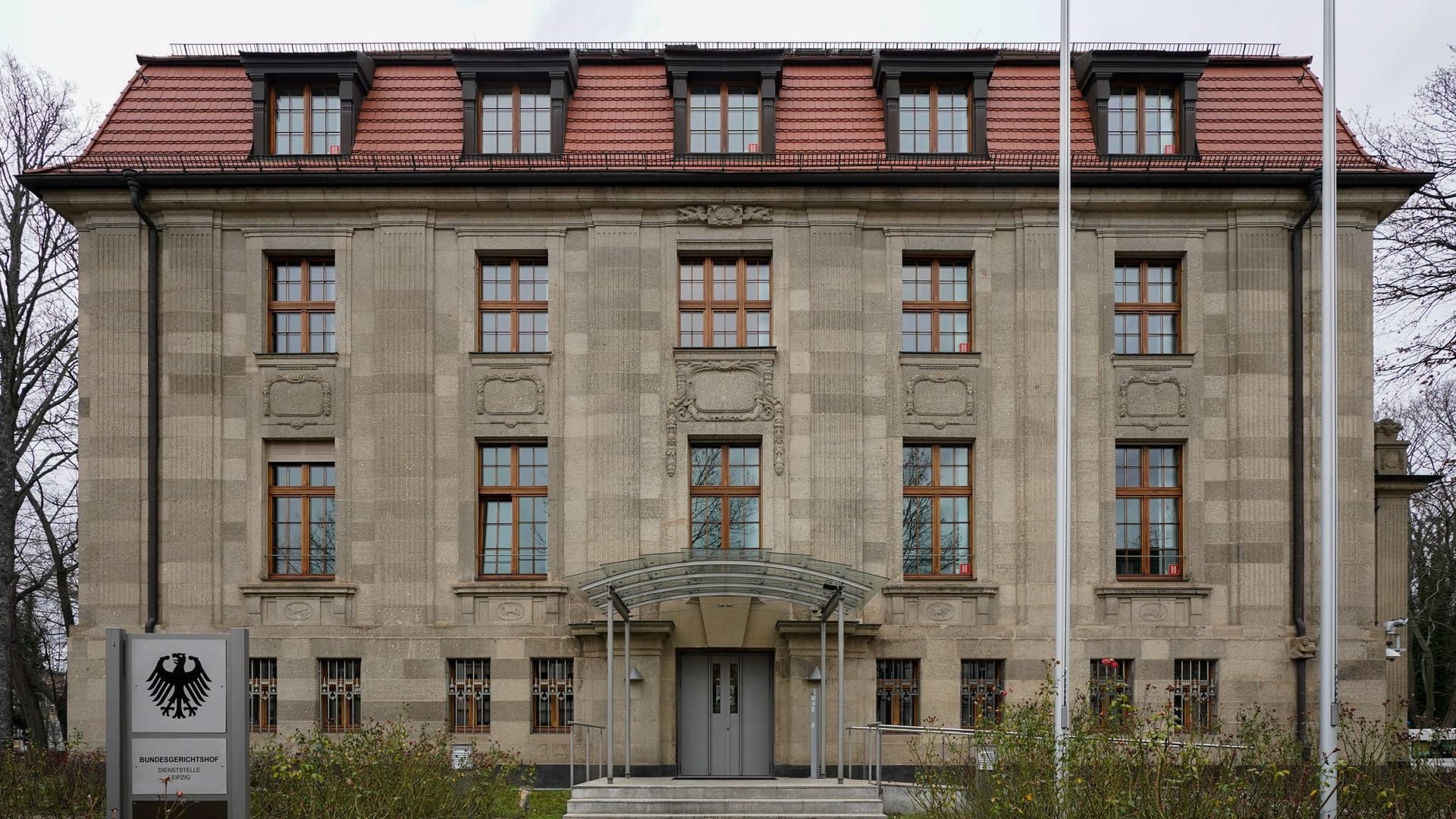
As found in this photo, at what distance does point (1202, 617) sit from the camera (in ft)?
73.3

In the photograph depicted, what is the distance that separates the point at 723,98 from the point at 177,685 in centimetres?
1499

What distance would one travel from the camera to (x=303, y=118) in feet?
76.7

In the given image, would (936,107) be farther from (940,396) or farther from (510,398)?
(510,398)

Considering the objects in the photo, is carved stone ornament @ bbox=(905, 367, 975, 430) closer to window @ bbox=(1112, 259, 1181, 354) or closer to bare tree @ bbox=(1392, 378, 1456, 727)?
window @ bbox=(1112, 259, 1181, 354)

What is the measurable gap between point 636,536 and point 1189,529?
31.0ft

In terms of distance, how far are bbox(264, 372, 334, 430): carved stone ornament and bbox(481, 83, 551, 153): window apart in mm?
5112

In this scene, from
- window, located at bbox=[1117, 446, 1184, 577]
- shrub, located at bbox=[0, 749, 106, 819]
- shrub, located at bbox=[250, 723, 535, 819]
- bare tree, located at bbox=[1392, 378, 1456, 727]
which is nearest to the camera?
shrub, located at bbox=[250, 723, 535, 819]

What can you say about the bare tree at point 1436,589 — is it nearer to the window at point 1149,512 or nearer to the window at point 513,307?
the window at point 1149,512

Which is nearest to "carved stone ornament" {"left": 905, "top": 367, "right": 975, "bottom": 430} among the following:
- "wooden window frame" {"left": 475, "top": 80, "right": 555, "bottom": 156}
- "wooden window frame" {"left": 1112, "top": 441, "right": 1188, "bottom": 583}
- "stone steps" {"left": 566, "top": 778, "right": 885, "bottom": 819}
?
"wooden window frame" {"left": 1112, "top": 441, "right": 1188, "bottom": 583}

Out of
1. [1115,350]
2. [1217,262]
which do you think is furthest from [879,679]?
[1217,262]

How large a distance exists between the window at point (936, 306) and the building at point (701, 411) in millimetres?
70

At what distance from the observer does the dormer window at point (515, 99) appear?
75.8 feet

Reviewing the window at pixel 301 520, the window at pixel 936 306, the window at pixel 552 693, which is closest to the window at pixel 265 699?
the window at pixel 301 520

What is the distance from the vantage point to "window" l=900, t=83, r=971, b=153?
23.5 meters
